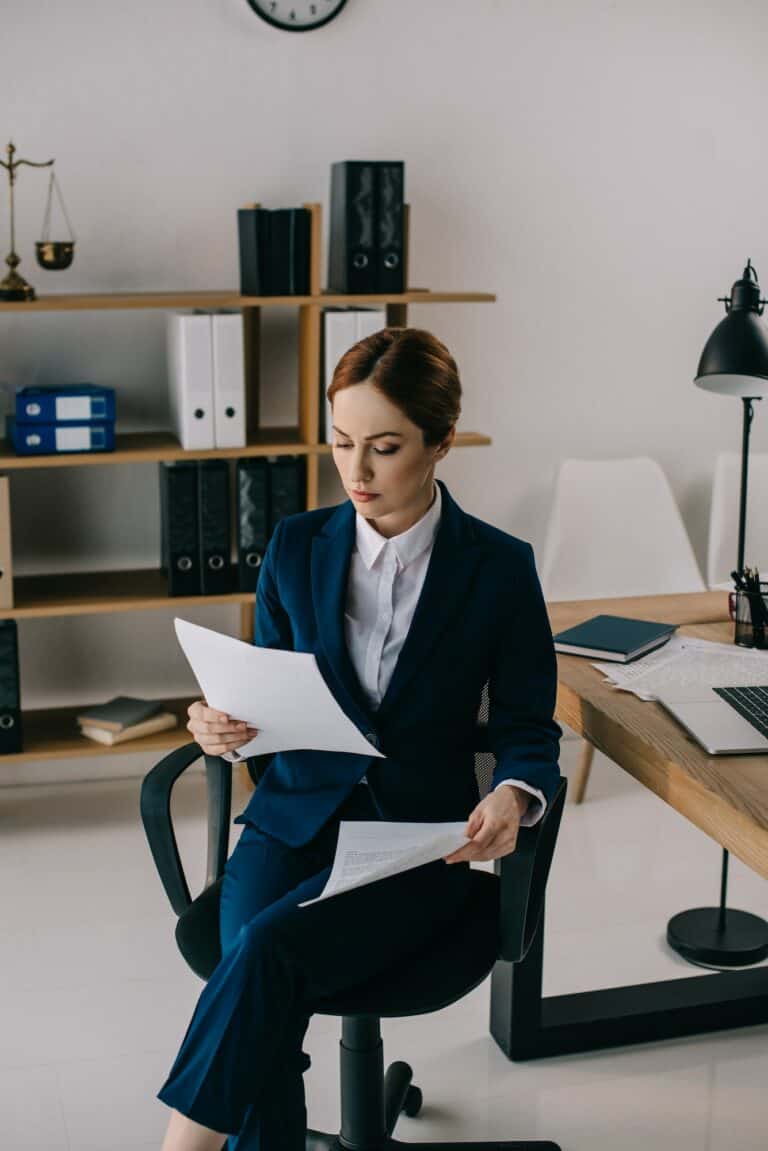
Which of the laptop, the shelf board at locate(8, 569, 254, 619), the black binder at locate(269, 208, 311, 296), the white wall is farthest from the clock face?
the laptop

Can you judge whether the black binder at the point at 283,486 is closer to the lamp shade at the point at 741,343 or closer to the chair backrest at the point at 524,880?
the lamp shade at the point at 741,343

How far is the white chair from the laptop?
1.64 m

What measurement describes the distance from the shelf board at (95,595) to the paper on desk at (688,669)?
1.44m

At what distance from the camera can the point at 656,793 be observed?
6.29ft

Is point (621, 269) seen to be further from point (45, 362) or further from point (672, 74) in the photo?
point (45, 362)

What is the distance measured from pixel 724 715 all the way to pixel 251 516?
1.75m

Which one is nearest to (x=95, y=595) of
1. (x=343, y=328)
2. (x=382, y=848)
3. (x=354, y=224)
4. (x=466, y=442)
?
(x=343, y=328)

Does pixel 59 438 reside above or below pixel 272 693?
above

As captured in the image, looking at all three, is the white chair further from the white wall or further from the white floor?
the white floor

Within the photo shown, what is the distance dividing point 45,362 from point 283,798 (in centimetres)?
199

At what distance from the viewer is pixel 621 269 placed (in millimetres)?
3893

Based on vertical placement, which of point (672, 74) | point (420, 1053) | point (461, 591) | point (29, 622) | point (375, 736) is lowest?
point (420, 1053)

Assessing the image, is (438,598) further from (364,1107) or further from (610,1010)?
(610,1010)

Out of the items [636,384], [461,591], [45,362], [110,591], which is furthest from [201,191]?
[461,591]
